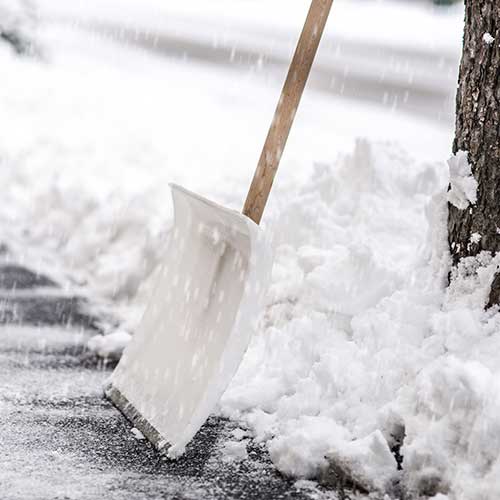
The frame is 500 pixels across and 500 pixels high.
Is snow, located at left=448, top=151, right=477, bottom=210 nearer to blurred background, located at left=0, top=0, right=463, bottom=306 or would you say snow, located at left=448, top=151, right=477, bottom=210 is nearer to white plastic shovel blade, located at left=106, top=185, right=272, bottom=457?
white plastic shovel blade, located at left=106, top=185, right=272, bottom=457

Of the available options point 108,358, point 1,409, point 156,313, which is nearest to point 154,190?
point 108,358

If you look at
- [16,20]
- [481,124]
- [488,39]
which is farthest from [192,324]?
[16,20]

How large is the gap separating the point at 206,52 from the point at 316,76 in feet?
9.57

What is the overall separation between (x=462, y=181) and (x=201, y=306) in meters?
1.10

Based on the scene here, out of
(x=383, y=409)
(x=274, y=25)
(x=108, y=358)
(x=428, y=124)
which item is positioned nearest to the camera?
(x=383, y=409)

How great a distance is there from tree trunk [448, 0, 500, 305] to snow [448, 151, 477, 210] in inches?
0.7

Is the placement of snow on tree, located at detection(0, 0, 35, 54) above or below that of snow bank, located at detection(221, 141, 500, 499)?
above

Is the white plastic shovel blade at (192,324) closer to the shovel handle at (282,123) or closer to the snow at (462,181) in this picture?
the shovel handle at (282,123)

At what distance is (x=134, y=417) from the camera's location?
371 centimetres

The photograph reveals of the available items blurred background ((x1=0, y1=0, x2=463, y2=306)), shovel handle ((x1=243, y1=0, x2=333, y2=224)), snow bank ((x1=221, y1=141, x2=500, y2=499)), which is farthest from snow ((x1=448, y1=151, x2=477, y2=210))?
blurred background ((x1=0, y1=0, x2=463, y2=306))

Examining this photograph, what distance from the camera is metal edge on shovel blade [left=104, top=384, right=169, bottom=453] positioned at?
3453 millimetres

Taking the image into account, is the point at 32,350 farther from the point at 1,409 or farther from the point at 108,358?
the point at 1,409

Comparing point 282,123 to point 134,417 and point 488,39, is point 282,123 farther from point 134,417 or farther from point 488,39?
point 134,417

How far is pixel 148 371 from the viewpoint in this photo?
383 cm
